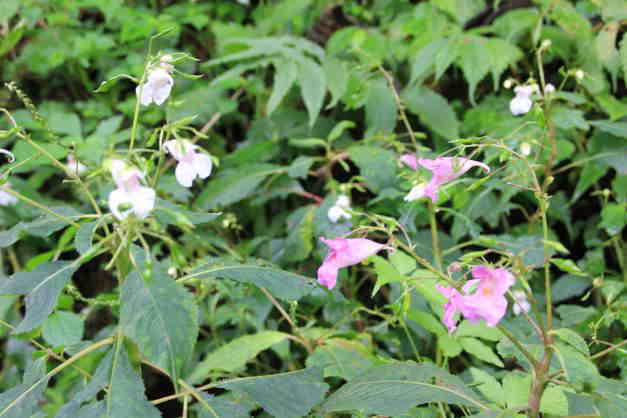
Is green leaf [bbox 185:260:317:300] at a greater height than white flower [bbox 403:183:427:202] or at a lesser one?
lesser

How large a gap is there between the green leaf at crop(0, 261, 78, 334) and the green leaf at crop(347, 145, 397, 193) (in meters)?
0.92

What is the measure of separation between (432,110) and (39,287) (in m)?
1.32

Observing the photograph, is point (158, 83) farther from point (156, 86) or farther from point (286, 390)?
point (286, 390)

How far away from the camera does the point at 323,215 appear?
1.68 m

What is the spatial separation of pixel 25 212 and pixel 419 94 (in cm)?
145

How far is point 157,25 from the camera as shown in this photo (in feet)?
7.49

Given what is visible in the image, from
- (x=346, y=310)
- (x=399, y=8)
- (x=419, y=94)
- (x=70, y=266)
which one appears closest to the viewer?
(x=70, y=266)

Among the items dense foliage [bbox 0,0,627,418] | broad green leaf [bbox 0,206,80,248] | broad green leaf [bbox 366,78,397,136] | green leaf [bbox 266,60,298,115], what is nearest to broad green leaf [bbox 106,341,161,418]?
dense foliage [bbox 0,0,627,418]

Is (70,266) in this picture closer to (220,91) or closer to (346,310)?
(346,310)

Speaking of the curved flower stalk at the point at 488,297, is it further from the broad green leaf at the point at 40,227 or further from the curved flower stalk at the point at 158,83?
the broad green leaf at the point at 40,227

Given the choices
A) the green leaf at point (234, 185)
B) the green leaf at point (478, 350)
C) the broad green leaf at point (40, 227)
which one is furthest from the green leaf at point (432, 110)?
the broad green leaf at point (40, 227)

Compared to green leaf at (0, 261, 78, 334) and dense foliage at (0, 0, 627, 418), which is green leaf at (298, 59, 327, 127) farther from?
green leaf at (0, 261, 78, 334)

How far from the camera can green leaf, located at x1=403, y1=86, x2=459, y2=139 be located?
182 cm

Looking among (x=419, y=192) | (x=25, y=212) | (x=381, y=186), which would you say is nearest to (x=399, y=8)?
(x=381, y=186)
